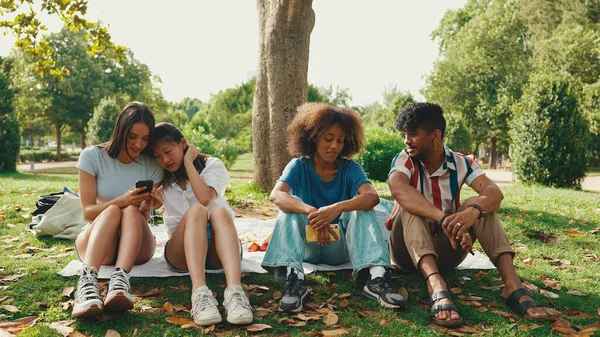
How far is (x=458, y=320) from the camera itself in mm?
3016

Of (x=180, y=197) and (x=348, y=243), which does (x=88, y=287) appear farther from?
(x=348, y=243)

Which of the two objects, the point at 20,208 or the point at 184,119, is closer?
the point at 20,208

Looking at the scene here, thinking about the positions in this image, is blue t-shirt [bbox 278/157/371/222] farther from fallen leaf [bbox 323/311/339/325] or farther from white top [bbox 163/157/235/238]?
fallen leaf [bbox 323/311/339/325]

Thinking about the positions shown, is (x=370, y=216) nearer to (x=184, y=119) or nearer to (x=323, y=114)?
(x=323, y=114)

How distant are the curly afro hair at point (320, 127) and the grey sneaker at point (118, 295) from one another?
5.68 ft

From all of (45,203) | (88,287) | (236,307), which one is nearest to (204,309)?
(236,307)

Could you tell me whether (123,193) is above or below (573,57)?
below

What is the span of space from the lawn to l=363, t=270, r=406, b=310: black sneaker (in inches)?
2.4

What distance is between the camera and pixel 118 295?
292 cm

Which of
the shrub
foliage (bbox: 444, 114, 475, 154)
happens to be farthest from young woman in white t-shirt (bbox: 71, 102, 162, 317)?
foliage (bbox: 444, 114, 475, 154)

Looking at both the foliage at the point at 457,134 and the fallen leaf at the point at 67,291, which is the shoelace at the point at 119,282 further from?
the foliage at the point at 457,134

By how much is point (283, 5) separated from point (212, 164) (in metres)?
4.69

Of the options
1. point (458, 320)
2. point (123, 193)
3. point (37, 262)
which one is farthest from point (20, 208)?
point (458, 320)

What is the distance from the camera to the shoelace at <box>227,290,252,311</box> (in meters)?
3.00
